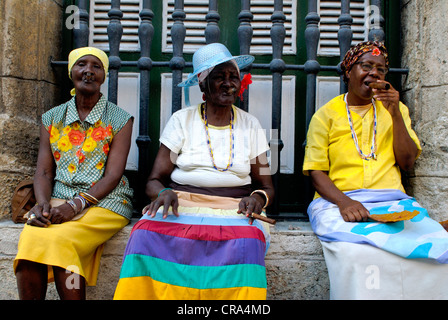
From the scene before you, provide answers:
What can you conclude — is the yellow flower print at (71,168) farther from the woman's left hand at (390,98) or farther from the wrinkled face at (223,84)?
the woman's left hand at (390,98)

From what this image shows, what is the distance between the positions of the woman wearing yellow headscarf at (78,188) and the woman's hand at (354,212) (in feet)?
4.29

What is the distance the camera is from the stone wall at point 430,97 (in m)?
3.02

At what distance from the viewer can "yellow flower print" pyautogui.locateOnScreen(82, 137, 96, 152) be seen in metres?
2.89

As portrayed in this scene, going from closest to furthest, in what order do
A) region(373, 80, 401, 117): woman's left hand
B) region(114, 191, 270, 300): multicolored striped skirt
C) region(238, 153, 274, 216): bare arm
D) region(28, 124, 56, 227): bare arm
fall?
region(114, 191, 270, 300): multicolored striped skirt < region(28, 124, 56, 227): bare arm < region(373, 80, 401, 117): woman's left hand < region(238, 153, 274, 216): bare arm

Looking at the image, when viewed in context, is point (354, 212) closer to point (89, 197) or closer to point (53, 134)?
point (89, 197)

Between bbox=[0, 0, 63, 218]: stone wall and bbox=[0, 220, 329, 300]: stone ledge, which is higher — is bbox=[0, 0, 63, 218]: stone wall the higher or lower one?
the higher one

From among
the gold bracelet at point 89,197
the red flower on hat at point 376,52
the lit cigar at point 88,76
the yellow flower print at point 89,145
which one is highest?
the red flower on hat at point 376,52

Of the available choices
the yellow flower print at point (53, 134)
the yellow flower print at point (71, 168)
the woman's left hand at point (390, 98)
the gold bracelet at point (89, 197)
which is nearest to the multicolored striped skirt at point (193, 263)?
the gold bracelet at point (89, 197)

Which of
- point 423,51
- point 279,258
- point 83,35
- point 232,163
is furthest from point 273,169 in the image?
point 83,35

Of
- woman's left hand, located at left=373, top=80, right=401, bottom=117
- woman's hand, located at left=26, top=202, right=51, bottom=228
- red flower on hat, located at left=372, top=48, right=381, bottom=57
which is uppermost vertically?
red flower on hat, located at left=372, top=48, right=381, bottom=57

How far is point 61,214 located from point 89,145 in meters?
0.50

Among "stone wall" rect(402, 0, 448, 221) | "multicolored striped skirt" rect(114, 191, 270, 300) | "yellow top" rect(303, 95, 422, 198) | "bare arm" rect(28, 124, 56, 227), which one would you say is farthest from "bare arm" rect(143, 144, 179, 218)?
"stone wall" rect(402, 0, 448, 221)

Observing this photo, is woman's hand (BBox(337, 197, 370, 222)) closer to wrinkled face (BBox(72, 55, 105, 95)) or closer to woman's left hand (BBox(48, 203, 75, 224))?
woman's left hand (BBox(48, 203, 75, 224))
